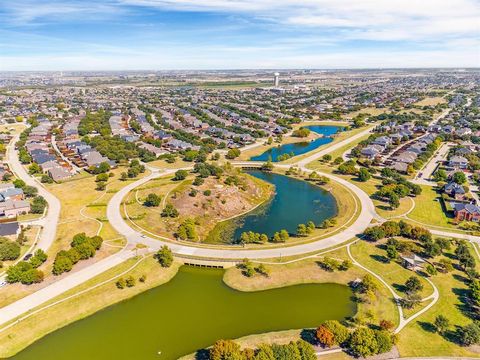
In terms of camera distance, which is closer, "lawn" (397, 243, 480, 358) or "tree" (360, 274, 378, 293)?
"lawn" (397, 243, 480, 358)

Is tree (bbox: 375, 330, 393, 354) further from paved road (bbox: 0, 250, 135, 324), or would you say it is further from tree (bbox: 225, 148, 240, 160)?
tree (bbox: 225, 148, 240, 160)

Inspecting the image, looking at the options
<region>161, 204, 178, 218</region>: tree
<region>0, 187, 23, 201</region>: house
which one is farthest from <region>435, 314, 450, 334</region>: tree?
<region>0, 187, 23, 201</region>: house

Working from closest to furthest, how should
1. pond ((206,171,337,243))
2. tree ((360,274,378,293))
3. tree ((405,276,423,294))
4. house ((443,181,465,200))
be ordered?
tree ((405,276,423,294)) < tree ((360,274,378,293)) < pond ((206,171,337,243)) < house ((443,181,465,200))

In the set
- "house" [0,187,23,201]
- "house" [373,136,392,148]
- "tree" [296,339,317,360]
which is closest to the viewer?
"tree" [296,339,317,360]

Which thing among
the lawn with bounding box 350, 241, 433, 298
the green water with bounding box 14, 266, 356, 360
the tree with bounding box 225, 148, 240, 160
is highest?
the tree with bounding box 225, 148, 240, 160

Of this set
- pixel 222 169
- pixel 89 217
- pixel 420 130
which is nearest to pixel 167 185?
pixel 222 169

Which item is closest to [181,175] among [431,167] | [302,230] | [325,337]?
[302,230]
